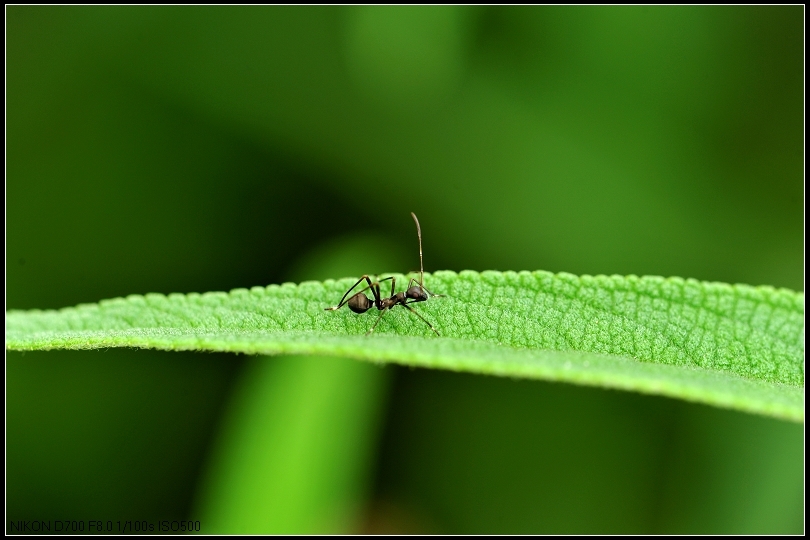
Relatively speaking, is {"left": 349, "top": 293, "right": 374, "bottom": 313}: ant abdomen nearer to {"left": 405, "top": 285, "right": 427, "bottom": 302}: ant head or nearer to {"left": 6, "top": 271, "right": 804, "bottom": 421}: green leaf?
{"left": 6, "top": 271, "right": 804, "bottom": 421}: green leaf

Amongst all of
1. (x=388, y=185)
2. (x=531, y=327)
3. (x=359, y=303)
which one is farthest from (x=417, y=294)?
(x=388, y=185)

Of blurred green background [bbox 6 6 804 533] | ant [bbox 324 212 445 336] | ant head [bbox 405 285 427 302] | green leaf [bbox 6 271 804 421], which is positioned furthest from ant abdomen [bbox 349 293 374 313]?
blurred green background [bbox 6 6 804 533]

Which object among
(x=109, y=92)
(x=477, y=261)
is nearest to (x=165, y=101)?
(x=109, y=92)

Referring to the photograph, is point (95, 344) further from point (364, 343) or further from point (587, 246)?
point (587, 246)

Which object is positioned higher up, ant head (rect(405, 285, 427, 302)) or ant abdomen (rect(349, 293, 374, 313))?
ant head (rect(405, 285, 427, 302))

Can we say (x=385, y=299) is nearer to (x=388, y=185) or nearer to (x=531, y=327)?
(x=531, y=327)

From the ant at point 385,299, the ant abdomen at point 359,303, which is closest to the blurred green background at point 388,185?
the ant at point 385,299
